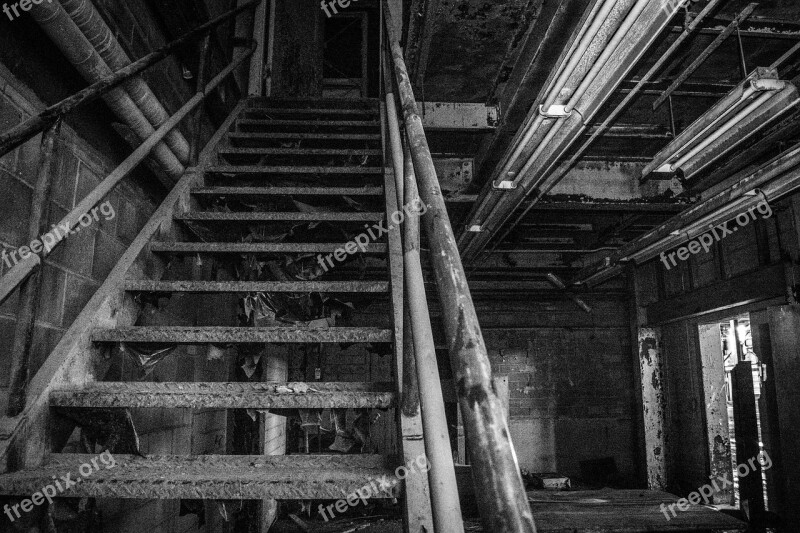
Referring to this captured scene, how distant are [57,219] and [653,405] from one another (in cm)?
789

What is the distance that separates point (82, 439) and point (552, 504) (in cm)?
507

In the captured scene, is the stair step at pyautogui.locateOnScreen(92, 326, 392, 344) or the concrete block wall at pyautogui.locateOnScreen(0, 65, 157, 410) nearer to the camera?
the concrete block wall at pyautogui.locateOnScreen(0, 65, 157, 410)

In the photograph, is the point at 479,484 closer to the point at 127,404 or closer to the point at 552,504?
the point at 127,404

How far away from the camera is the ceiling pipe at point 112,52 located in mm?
1775

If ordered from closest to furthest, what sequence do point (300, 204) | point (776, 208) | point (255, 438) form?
point (300, 204), point (255, 438), point (776, 208)

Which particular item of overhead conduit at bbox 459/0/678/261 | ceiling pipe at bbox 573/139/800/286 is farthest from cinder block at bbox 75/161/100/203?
ceiling pipe at bbox 573/139/800/286

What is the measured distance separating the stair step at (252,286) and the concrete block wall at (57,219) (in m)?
0.30

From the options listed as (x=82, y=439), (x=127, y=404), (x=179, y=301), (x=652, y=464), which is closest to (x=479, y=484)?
(x=127, y=404)

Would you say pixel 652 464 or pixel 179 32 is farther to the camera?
pixel 652 464

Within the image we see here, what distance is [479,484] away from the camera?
60cm

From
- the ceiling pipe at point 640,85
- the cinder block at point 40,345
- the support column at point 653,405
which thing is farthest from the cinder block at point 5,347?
the support column at point 653,405

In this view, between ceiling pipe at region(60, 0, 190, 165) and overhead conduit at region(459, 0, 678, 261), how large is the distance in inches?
79.3

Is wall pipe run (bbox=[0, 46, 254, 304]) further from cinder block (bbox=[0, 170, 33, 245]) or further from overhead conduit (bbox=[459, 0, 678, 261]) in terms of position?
overhead conduit (bbox=[459, 0, 678, 261])

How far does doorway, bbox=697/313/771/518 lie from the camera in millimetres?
5406
